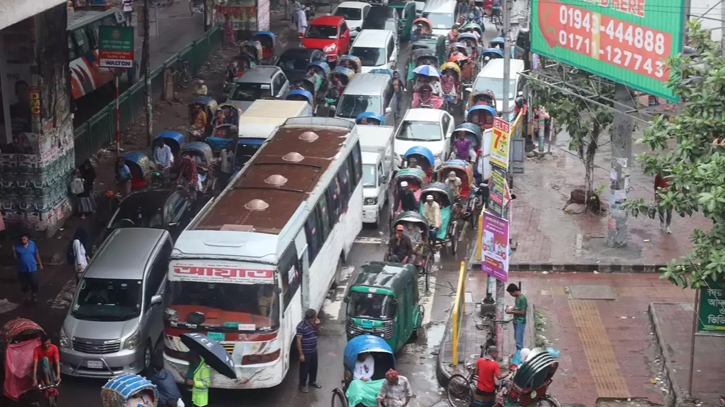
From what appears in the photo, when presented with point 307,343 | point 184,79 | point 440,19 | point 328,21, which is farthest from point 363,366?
point 440,19

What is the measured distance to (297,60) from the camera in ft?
132

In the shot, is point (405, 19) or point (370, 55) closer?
point (370, 55)

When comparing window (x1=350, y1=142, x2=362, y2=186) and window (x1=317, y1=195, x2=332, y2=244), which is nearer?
window (x1=317, y1=195, x2=332, y2=244)

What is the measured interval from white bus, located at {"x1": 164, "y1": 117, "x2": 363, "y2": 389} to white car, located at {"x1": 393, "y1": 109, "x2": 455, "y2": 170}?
8991 millimetres

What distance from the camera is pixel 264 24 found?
4500 centimetres

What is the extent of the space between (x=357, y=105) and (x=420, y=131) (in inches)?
114

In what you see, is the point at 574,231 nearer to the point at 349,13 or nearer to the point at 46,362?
the point at 46,362

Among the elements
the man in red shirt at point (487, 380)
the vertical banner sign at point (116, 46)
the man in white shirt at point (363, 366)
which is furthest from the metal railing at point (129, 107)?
the man in red shirt at point (487, 380)

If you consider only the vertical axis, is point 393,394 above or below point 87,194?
above

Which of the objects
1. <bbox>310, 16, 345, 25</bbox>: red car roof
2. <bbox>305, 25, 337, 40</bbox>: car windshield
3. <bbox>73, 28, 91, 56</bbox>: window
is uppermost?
<bbox>73, 28, 91, 56</bbox>: window

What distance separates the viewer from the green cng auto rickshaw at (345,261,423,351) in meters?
19.7

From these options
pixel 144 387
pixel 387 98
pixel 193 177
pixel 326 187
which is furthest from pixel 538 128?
pixel 144 387

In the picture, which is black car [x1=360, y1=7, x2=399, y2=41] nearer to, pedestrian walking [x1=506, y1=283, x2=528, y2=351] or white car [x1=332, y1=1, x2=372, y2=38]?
white car [x1=332, y1=1, x2=372, y2=38]

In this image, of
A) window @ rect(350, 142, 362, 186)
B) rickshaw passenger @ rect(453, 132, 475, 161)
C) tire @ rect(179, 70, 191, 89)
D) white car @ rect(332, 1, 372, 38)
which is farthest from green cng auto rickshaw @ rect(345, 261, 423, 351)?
white car @ rect(332, 1, 372, 38)
